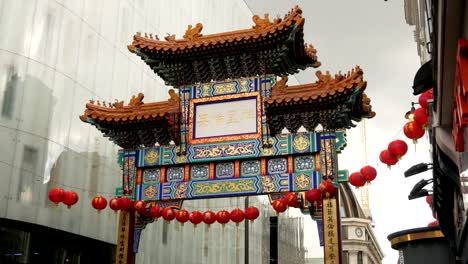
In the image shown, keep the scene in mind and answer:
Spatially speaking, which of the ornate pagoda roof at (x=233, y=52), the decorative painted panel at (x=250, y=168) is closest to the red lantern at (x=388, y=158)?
the decorative painted panel at (x=250, y=168)

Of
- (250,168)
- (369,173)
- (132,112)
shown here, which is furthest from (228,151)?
(369,173)

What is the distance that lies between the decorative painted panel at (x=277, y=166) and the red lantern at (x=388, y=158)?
91.5 inches

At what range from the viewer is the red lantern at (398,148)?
11273 mm

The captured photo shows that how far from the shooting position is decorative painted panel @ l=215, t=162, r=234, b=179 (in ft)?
43.4

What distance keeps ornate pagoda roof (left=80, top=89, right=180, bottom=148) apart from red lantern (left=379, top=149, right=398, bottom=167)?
16.4 feet

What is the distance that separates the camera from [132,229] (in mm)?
13617

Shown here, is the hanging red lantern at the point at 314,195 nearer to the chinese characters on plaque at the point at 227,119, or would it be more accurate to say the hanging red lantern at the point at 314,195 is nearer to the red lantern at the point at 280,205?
the red lantern at the point at 280,205

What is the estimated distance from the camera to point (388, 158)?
11500mm

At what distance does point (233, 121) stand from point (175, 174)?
77.1 inches

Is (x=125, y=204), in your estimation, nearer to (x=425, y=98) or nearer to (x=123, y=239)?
(x=123, y=239)

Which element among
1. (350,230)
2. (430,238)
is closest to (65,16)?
(430,238)

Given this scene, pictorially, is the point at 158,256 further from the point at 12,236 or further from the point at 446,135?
the point at 446,135

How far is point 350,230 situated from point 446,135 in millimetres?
43823

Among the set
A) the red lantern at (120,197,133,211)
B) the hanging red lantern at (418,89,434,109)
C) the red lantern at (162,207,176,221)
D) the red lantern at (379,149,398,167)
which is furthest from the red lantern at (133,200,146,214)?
the hanging red lantern at (418,89,434,109)
